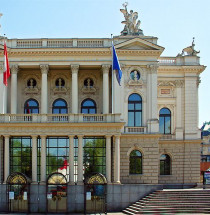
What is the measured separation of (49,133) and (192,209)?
14884 millimetres

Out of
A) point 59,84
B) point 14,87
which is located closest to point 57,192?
point 14,87

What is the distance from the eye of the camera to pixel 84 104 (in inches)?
1959

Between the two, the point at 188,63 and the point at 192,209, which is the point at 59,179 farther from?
the point at 188,63

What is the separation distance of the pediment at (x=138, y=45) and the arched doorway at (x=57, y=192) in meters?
14.7

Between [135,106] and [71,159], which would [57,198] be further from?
[135,106]

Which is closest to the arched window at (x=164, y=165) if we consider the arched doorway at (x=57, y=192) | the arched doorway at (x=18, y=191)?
the arched doorway at (x=57, y=192)

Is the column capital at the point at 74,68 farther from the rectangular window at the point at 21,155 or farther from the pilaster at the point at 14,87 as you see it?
the rectangular window at the point at 21,155

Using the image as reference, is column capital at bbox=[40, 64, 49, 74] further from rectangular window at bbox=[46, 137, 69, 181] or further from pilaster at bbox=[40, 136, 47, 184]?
pilaster at bbox=[40, 136, 47, 184]

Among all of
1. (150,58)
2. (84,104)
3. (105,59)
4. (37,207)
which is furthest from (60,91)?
(37,207)

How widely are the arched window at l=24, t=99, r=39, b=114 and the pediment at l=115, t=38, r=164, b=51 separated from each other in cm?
1080

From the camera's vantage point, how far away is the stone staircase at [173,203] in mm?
39263

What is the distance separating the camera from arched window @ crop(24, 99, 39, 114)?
49.2 metres

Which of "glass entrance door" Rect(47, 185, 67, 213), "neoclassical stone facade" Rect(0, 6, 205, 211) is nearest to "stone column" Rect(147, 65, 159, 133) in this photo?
"neoclassical stone facade" Rect(0, 6, 205, 211)

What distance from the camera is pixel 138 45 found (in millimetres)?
47156
